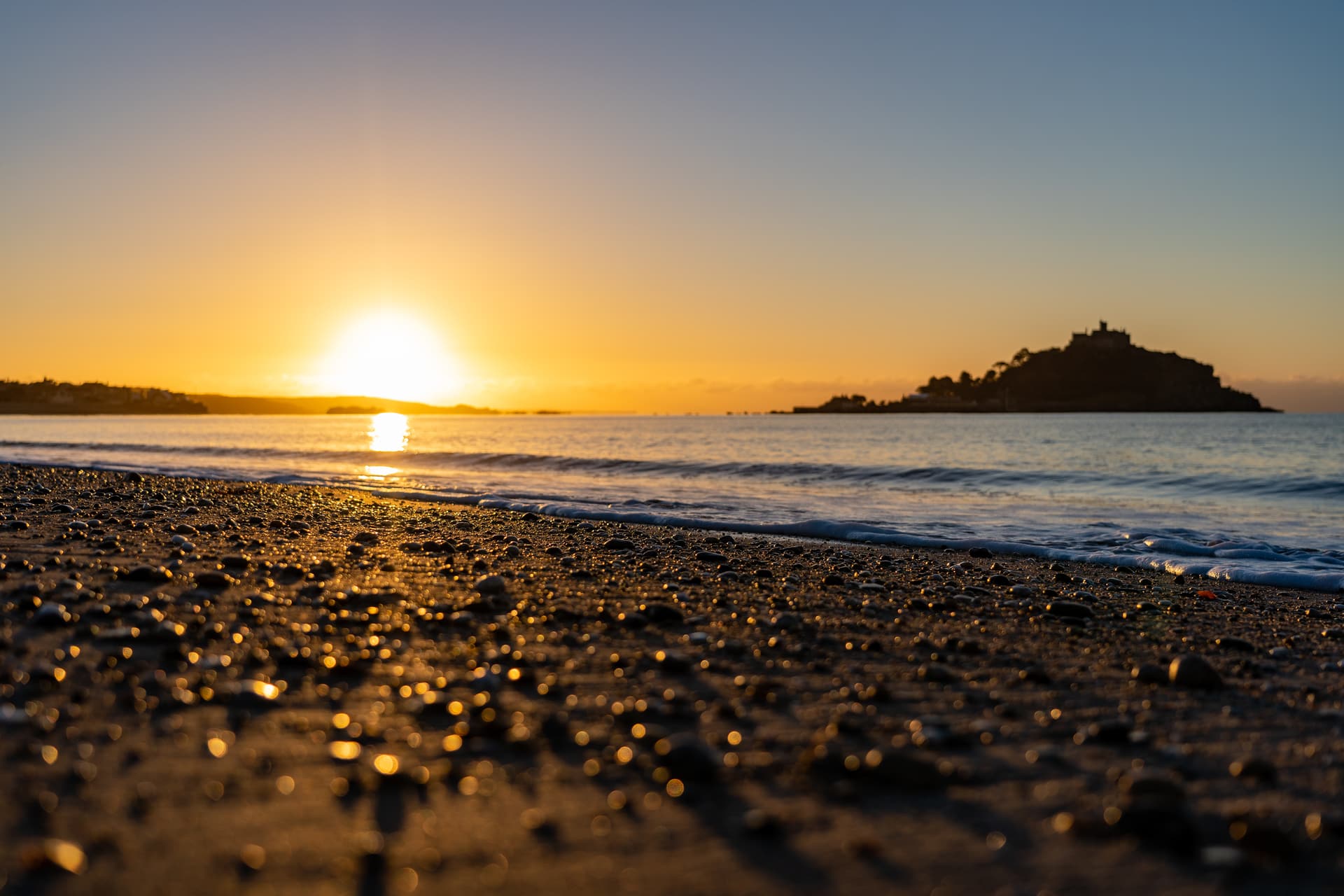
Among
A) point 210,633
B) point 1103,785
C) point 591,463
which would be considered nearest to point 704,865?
point 1103,785

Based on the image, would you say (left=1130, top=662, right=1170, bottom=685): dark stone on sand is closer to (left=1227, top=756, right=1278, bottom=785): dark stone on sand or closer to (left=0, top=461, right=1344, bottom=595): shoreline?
(left=1227, top=756, right=1278, bottom=785): dark stone on sand

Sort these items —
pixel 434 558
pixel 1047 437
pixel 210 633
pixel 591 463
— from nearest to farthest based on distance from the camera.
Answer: pixel 210 633 → pixel 434 558 → pixel 591 463 → pixel 1047 437

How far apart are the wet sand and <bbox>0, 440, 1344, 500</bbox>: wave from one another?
66.6ft

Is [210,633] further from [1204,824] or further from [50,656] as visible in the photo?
[1204,824]

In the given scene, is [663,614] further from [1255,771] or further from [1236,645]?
[1236,645]

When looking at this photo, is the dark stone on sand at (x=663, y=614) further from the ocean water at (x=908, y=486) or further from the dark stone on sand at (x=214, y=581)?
the ocean water at (x=908, y=486)

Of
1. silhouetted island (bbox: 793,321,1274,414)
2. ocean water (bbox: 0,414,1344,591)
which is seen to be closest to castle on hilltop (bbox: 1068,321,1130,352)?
silhouetted island (bbox: 793,321,1274,414)

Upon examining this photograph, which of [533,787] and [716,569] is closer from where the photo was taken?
[533,787]

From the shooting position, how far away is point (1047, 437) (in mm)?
68375

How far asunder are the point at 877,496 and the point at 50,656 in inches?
780

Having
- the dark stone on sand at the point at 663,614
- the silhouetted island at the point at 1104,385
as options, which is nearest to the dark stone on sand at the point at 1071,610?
the dark stone on sand at the point at 663,614

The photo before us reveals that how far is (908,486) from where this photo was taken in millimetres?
26344

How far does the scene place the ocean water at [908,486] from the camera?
13648 mm

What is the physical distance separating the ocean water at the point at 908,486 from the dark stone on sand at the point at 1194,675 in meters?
6.82
